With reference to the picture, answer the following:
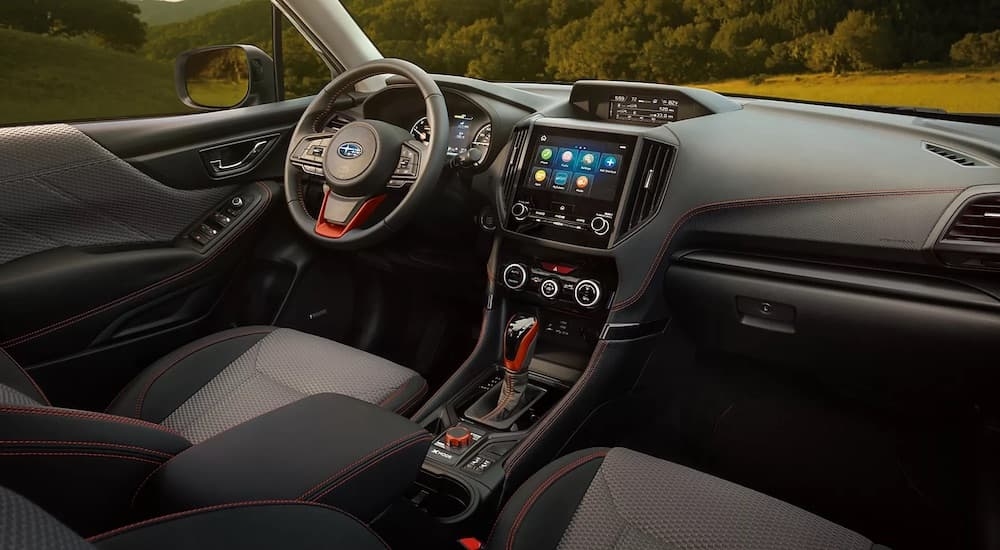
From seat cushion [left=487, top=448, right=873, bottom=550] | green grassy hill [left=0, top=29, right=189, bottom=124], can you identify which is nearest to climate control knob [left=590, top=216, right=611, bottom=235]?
seat cushion [left=487, top=448, right=873, bottom=550]

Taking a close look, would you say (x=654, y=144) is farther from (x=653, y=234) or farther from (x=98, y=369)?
(x=98, y=369)

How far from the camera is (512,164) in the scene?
231cm

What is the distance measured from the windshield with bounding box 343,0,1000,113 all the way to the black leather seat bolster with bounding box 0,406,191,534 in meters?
1.81

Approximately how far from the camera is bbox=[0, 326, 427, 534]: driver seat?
2.83 feet

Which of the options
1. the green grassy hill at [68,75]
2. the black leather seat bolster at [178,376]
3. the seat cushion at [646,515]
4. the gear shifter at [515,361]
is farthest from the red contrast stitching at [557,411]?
the green grassy hill at [68,75]

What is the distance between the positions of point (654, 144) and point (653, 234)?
0.81 feet

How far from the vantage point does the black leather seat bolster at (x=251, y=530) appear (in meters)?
0.82

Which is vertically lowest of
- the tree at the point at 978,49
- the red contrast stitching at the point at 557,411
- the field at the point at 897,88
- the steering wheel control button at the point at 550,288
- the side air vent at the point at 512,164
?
the red contrast stitching at the point at 557,411

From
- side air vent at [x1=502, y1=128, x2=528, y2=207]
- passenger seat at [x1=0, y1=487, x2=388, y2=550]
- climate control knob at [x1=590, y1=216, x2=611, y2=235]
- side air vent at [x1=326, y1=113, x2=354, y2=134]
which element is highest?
side air vent at [x1=326, y1=113, x2=354, y2=134]

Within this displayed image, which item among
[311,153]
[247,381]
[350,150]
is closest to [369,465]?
[247,381]

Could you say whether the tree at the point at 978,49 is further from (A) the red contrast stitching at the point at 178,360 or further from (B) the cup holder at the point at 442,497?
(A) the red contrast stitching at the point at 178,360

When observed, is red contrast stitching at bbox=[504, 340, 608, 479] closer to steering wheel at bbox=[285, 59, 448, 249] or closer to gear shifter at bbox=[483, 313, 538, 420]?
gear shifter at bbox=[483, 313, 538, 420]

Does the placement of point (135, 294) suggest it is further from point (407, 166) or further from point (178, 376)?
point (407, 166)

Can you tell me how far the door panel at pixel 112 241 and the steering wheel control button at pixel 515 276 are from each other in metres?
0.91
